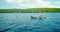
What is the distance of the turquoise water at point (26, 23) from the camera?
1346 mm

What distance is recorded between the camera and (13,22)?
4.43 feet

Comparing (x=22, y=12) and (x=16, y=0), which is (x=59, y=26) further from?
(x=16, y=0)

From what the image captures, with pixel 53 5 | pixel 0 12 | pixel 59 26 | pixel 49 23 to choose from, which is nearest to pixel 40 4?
pixel 53 5

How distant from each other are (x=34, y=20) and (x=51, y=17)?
0.23m

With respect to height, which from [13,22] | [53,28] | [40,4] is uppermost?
[40,4]

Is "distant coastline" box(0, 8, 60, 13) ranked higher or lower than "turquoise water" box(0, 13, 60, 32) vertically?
higher

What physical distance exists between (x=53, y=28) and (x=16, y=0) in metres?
0.64

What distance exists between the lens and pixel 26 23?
4.43 ft

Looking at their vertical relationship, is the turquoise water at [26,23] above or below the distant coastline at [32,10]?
below

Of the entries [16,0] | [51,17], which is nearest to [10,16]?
[16,0]

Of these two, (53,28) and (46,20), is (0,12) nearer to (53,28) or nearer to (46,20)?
(46,20)

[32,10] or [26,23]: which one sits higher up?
[32,10]

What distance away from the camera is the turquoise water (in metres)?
1.35

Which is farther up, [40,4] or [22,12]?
[40,4]
